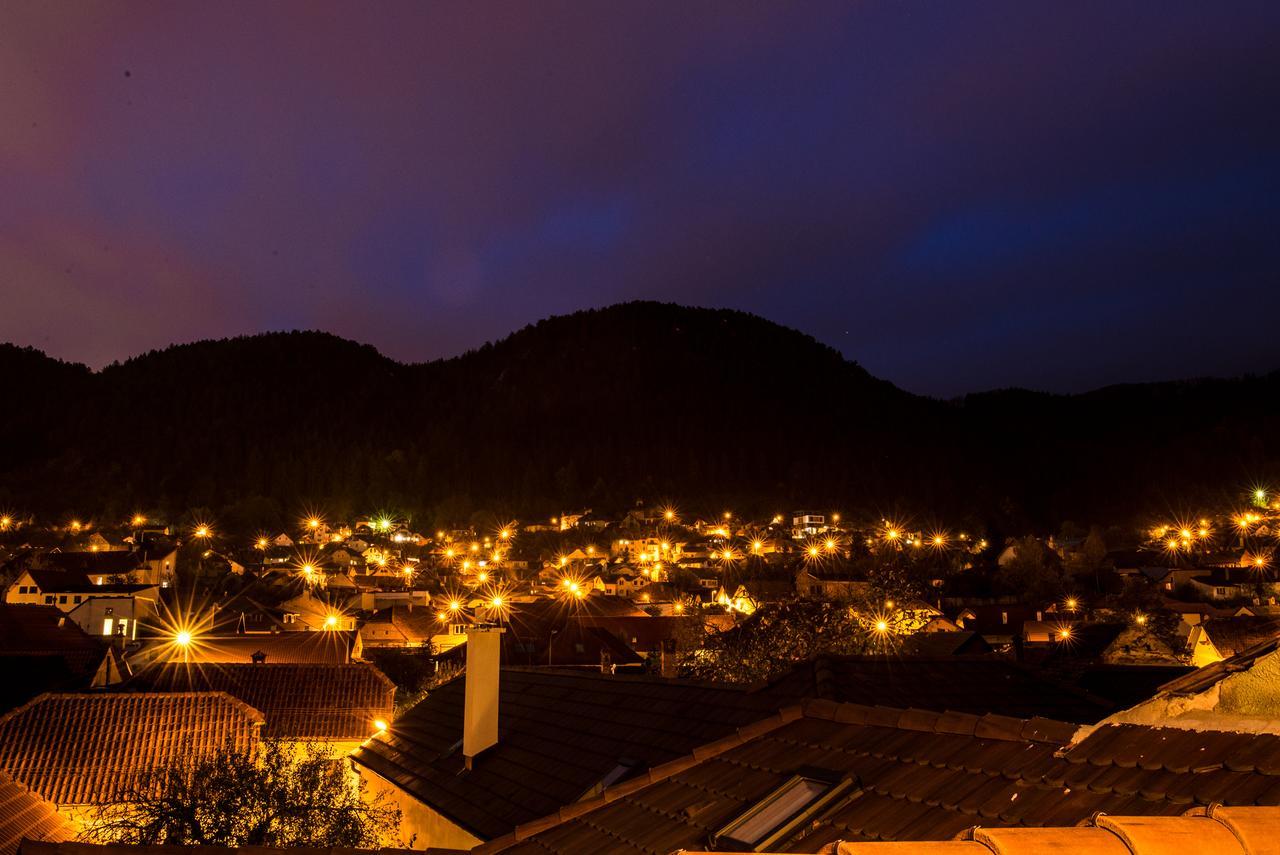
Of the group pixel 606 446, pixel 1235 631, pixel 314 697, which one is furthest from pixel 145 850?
pixel 606 446

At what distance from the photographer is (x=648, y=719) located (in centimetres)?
1227

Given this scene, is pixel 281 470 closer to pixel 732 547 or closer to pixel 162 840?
pixel 732 547

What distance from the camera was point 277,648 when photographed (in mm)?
40375

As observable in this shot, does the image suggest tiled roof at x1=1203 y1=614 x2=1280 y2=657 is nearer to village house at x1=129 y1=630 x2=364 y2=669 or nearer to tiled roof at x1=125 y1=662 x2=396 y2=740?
tiled roof at x1=125 y1=662 x2=396 y2=740

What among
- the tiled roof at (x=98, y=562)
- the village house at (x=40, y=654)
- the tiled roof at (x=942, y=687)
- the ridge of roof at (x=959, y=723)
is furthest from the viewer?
the tiled roof at (x=98, y=562)

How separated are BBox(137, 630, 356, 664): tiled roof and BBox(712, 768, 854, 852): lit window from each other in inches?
1371

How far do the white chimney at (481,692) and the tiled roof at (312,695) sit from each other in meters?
9.77

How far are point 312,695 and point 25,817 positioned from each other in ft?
28.9

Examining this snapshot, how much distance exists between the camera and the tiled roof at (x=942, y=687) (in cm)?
1073

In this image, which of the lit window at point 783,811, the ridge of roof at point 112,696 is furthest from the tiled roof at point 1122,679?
the ridge of roof at point 112,696

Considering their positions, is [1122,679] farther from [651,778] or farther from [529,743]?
[651,778]

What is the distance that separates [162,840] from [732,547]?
104 meters

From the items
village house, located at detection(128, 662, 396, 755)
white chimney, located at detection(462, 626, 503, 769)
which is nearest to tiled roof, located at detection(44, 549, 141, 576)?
village house, located at detection(128, 662, 396, 755)

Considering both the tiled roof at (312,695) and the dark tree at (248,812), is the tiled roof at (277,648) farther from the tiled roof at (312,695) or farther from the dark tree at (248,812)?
the dark tree at (248,812)
